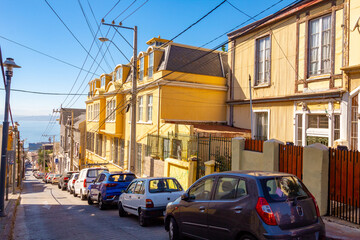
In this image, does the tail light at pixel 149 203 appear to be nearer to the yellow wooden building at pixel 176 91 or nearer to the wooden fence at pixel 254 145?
the wooden fence at pixel 254 145

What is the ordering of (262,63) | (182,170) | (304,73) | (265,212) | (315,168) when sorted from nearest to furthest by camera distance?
(265,212) < (315,168) < (304,73) < (182,170) < (262,63)

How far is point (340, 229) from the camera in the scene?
727 cm

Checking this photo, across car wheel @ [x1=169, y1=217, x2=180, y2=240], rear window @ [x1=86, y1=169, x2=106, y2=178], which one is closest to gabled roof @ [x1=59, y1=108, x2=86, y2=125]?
rear window @ [x1=86, y1=169, x2=106, y2=178]

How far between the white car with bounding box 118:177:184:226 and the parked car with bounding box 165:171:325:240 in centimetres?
310

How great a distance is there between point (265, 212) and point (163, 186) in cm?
547

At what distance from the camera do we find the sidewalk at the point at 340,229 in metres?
6.66

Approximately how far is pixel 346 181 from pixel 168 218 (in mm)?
4633

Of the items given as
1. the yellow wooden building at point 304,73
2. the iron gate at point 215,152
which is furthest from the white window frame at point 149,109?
the iron gate at point 215,152

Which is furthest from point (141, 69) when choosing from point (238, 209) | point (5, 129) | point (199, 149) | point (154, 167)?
point (238, 209)

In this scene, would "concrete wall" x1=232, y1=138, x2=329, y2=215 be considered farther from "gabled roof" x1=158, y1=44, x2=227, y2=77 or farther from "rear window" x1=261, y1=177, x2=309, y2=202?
"gabled roof" x1=158, y1=44, x2=227, y2=77

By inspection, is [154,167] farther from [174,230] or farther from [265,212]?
[265,212]

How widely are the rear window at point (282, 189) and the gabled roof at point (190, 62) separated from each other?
15.0m

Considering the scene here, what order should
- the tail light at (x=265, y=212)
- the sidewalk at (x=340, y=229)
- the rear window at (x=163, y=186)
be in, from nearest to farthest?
the tail light at (x=265, y=212), the sidewalk at (x=340, y=229), the rear window at (x=163, y=186)

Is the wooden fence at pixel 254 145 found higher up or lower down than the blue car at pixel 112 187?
higher up
